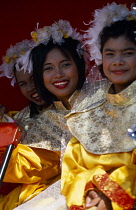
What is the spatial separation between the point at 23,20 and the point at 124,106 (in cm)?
132

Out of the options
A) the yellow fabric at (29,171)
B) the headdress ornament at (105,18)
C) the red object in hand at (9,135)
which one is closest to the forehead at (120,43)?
the headdress ornament at (105,18)

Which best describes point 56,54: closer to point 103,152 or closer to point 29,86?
point 29,86

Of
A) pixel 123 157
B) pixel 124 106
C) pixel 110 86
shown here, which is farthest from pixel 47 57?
pixel 123 157

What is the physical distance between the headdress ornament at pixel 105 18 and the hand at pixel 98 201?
2.50ft

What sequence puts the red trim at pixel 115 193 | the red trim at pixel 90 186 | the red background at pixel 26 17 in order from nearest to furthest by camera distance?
the red trim at pixel 115 193, the red trim at pixel 90 186, the red background at pixel 26 17

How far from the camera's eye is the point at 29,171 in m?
2.69

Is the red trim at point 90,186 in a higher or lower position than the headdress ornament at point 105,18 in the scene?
lower

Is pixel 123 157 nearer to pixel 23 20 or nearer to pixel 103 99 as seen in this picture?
pixel 103 99

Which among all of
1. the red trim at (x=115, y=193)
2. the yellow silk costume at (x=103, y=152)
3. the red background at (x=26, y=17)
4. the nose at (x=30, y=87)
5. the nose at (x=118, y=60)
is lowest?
the red trim at (x=115, y=193)

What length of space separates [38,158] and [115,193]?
814 mm

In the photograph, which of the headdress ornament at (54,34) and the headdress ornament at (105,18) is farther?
the headdress ornament at (54,34)

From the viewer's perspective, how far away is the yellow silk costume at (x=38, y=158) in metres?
2.66

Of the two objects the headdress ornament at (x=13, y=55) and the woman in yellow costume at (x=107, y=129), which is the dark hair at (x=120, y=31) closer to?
the woman in yellow costume at (x=107, y=129)

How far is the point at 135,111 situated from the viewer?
217 centimetres
